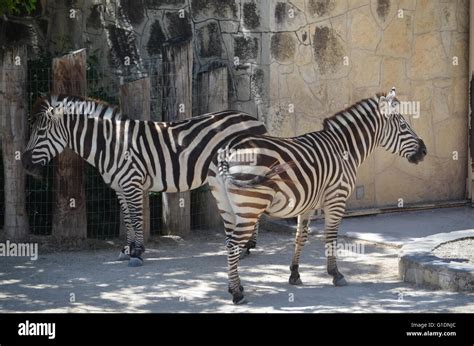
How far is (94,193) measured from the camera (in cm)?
1170

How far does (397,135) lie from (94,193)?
4008 mm

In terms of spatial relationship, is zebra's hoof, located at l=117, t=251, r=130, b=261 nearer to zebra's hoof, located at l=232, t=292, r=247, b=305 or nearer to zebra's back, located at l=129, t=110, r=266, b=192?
zebra's back, located at l=129, t=110, r=266, b=192

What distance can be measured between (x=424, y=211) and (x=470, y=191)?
84cm

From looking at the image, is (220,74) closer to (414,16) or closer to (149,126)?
(149,126)

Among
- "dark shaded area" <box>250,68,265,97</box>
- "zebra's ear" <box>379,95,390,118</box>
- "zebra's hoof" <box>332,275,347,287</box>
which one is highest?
"dark shaded area" <box>250,68,265,97</box>

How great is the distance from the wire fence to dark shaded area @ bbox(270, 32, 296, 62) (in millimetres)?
831

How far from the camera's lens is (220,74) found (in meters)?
11.9

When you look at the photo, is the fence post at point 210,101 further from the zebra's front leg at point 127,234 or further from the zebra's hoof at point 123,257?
the zebra's hoof at point 123,257

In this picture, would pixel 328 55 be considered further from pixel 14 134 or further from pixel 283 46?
pixel 14 134

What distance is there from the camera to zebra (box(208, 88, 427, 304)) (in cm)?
856

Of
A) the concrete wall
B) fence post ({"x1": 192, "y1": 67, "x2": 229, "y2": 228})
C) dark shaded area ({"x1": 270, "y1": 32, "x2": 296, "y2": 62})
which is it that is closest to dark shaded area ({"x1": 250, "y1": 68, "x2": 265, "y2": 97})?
the concrete wall

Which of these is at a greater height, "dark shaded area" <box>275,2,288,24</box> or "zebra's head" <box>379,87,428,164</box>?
"dark shaded area" <box>275,2,288,24</box>

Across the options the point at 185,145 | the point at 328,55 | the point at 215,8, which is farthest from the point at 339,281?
the point at 215,8

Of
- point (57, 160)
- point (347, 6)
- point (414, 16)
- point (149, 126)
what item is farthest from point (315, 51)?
point (57, 160)
